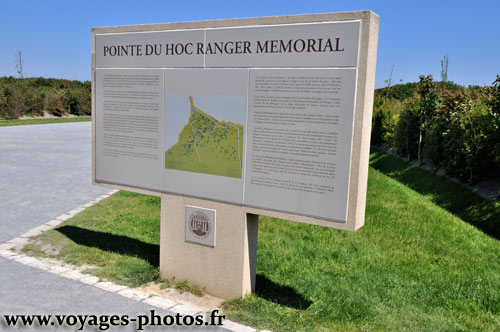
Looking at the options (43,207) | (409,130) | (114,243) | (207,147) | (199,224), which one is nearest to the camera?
(207,147)

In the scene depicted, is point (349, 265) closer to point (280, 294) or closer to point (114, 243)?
point (280, 294)

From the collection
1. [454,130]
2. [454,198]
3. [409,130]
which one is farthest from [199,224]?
[409,130]

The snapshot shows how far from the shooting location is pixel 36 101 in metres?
36.3

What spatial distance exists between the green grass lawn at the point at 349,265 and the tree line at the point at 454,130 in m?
3.09

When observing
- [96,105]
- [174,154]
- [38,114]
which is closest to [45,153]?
[96,105]

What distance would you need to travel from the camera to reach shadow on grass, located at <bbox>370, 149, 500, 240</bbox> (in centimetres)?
1026

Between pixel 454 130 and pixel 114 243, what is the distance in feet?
36.4

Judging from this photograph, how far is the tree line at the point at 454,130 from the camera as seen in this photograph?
469 inches

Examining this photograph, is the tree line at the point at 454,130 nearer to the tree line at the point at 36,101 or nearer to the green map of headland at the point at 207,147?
the green map of headland at the point at 207,147

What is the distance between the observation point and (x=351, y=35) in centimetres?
423

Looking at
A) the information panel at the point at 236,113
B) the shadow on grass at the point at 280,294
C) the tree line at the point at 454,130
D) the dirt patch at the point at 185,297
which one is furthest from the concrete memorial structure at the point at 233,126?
the tree line at the point at 454,130

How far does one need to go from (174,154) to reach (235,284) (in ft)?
5.68

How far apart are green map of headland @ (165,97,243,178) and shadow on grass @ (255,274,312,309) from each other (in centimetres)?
151

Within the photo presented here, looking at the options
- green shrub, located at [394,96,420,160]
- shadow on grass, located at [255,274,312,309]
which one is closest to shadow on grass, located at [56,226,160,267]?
shadow on grass, located at [255,274,312,309]
